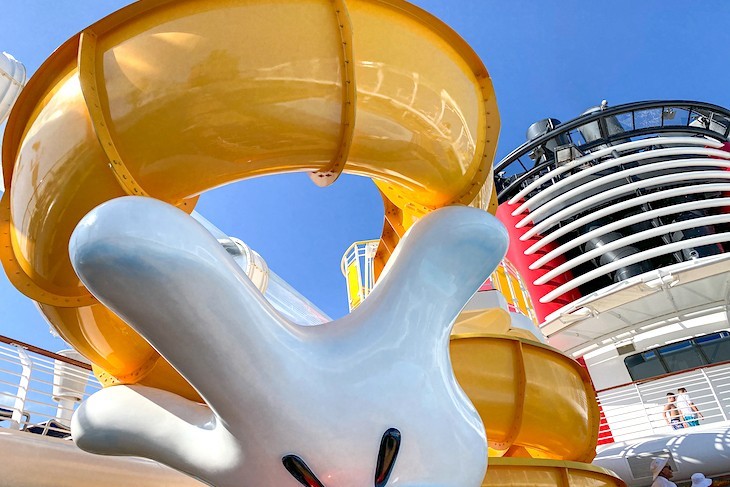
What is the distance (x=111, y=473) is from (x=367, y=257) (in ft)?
9.43

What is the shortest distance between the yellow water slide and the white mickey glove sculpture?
0.28 m

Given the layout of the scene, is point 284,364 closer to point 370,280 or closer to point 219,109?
point 219,109

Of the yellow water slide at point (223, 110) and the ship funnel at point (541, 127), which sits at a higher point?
the ship funnel at point (541, 127)

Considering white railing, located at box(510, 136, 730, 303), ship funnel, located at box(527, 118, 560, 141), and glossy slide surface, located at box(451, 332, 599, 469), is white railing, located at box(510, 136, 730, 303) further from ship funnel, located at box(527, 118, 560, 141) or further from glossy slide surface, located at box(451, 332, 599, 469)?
glossy slide surface, located at box(451, 332, 599, 469)

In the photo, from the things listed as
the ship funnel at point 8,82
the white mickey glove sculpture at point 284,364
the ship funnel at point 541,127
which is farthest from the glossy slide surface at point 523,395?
the ship funnel at point 541,127

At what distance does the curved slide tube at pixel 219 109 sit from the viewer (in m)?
1.76

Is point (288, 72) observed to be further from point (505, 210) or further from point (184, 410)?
point (505, 210)

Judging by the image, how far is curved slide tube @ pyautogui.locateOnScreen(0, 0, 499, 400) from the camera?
1758 mm

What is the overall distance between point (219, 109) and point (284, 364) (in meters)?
0.83

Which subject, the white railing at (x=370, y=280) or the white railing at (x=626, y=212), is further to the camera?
the white railing at (x=626, y=212)

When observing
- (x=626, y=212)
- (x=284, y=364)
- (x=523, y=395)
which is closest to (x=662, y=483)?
(x=523, y=395)

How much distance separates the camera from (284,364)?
172 cm

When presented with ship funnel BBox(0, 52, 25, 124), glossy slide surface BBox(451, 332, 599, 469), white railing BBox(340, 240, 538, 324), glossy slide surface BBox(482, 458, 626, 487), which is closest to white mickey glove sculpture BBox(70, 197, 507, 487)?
glossy slide surface BBox(482, 458, 626, 487)

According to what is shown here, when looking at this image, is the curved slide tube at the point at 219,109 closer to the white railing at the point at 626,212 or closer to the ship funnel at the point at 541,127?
the white railing at the point at 626,212
